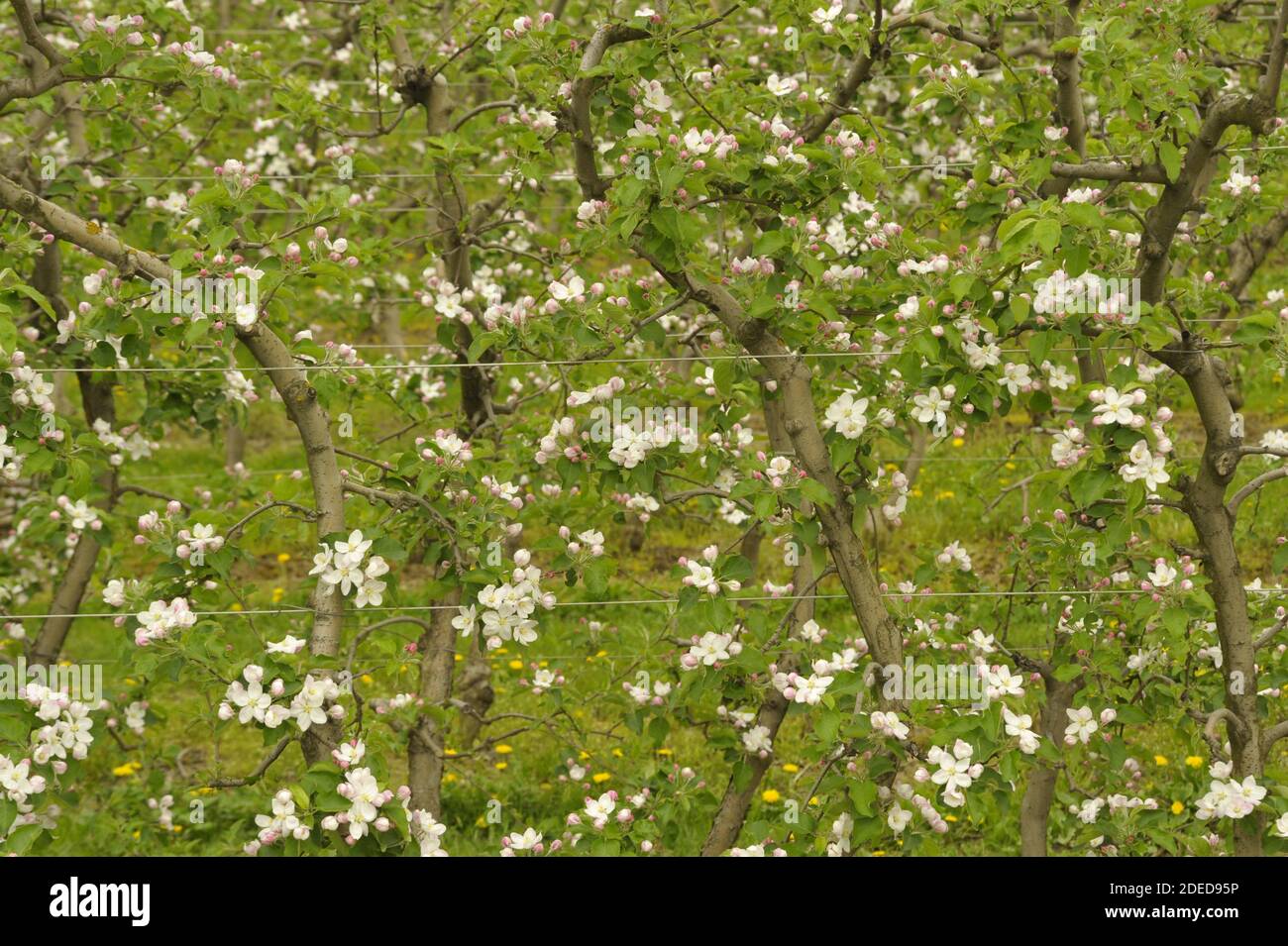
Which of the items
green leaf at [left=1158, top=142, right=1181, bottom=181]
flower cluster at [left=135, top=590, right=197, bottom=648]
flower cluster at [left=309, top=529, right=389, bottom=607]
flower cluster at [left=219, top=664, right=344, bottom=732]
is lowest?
flower cluster at [left=219, top=664, right=344, bottom=732]

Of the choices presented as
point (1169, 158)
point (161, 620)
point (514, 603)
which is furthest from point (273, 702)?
point (1169, 158)

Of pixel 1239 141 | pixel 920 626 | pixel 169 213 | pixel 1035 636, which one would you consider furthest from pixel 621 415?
pixel 1035 636

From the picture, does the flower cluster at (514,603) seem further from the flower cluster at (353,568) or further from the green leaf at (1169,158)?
the green leaf at (1169,158)

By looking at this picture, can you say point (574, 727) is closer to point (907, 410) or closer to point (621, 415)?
point (621, 415)

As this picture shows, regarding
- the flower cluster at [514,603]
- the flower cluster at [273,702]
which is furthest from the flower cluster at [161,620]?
the flower cluster at [514,603]

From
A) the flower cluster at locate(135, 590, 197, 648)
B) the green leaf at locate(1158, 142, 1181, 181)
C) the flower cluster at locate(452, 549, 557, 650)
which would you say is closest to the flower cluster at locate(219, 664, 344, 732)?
the flower cluster at locate(135, 590, 197, 648)

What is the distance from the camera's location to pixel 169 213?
4590 mm

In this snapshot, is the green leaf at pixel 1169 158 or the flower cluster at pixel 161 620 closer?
the flower cluster at pixel 161 620

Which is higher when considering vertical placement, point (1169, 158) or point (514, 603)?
point (1169, 158)

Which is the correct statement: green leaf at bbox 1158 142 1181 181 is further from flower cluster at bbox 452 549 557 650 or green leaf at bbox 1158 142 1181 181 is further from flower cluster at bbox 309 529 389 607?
flower cluster at bbox 309 529 389 607

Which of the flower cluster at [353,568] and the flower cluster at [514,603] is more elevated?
the flower cluster at [353,568]

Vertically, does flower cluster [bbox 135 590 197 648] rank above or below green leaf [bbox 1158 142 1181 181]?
below

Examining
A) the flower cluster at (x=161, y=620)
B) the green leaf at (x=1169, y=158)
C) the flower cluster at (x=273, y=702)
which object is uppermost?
the green leaf at (x=1169, y=158)

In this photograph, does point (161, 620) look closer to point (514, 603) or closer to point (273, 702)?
point (273, 702)
